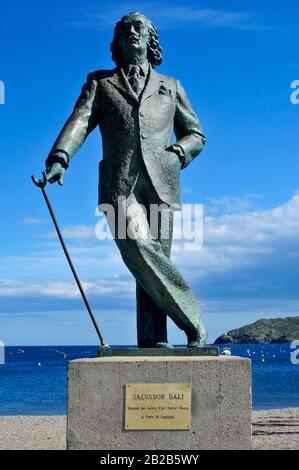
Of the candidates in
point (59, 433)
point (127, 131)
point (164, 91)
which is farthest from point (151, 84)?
point (59, 433)

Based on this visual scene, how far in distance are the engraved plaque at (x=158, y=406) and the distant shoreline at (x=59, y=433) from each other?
965cm

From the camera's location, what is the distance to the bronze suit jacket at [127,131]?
7652mm

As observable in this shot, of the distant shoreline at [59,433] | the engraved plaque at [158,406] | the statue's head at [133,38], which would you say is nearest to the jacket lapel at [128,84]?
the statue's head at [133,38]

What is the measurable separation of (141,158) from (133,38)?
1.14 metres

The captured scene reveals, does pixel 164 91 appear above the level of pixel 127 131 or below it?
above

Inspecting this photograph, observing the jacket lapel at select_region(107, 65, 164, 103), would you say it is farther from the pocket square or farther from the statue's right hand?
the statue's right hand

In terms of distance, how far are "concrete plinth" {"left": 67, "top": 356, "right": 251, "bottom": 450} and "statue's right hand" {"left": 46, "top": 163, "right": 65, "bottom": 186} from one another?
158cm

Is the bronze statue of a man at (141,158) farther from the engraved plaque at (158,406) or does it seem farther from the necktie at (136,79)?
the engraved plaque at (158,406)

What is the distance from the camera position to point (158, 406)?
23.0 feet

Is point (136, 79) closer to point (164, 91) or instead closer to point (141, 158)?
point (164, 91)
